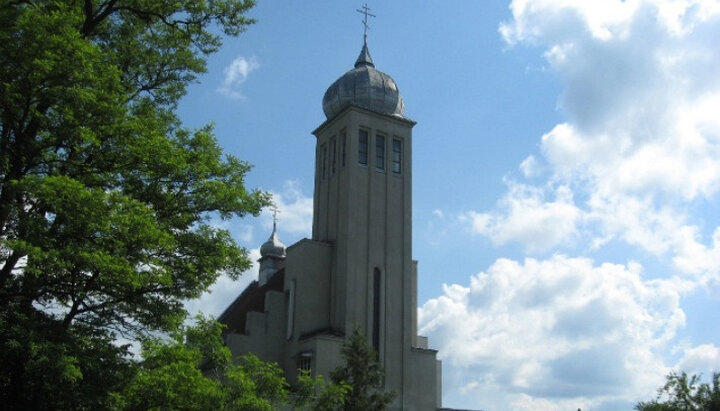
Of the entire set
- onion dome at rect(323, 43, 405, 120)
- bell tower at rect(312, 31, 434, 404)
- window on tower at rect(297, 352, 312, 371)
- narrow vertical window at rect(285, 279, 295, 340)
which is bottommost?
window on tower at rect(297, 352, 312, 371)

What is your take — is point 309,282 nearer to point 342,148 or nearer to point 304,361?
point 304,361

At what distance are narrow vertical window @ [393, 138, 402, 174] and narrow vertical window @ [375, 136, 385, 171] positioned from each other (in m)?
0.72

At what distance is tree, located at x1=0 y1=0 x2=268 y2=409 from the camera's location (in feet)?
46.6

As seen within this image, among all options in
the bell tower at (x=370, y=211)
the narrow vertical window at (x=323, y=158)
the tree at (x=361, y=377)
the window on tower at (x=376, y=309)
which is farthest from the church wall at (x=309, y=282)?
the tree at (x=361, y=377)

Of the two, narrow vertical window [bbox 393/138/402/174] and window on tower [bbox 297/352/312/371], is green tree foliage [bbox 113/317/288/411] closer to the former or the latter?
window on tower [bbox 297/352/312/371]

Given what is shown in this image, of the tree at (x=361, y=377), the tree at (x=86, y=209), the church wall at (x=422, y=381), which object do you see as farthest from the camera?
the church wall at (x=422, y=381)

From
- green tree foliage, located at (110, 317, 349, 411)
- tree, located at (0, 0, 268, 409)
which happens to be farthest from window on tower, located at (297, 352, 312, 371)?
tree, located at (0, 0, 268, 409)

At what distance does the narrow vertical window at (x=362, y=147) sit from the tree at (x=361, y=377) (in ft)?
43.2

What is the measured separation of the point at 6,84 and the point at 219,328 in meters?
7.01

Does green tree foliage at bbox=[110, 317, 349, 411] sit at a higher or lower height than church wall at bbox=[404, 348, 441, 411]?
lower

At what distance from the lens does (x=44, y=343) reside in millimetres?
14109

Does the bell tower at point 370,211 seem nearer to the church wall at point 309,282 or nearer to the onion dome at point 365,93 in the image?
the onion dome at point 365,93

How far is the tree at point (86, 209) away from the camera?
14.2 metres

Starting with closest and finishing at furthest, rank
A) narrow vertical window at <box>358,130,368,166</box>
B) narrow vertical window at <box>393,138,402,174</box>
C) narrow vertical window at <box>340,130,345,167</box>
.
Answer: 1. narrow vertical window at <box>358,130,368,166</box>
2. narrow vertical window at <box>340,130,345,167</box>
3. narrow vertical window at <box>393,138,402,174</box>
